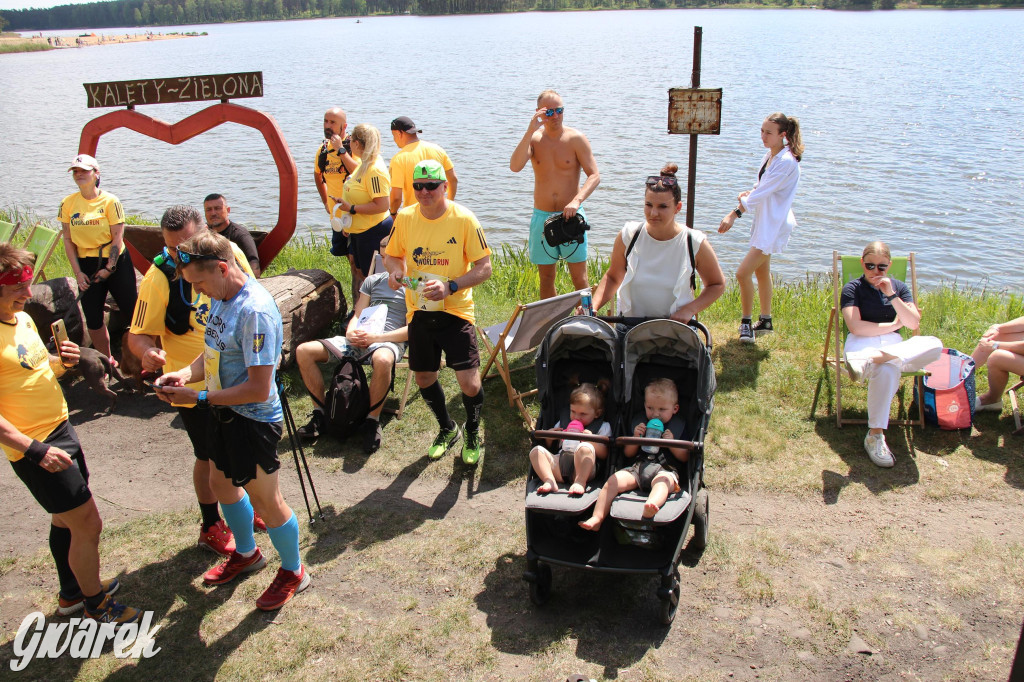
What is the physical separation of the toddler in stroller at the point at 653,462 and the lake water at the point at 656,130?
743 cm

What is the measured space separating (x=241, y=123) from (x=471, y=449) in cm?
448

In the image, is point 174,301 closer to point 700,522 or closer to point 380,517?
point 380,517

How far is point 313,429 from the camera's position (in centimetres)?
571

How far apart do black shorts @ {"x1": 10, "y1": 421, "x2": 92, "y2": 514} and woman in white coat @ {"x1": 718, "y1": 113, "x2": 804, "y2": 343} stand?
16.1ft

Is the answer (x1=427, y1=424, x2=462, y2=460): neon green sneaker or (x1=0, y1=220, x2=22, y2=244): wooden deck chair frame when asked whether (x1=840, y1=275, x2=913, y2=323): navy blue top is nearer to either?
(x1=427, y1=424, x2=462, y2=460): neon green sneaker

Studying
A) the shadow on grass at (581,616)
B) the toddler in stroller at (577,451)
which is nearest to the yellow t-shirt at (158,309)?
the toddler in stroller at (577,451)

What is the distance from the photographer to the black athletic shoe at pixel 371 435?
554 cm

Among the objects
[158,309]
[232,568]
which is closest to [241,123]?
[158,309]

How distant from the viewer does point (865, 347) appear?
546 centimetres

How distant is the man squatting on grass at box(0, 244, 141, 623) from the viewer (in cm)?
345

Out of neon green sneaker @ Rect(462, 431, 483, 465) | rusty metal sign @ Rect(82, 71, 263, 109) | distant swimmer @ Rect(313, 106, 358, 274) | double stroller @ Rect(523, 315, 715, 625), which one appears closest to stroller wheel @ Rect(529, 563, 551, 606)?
double stroller @ Rect(523, 315, 715, 625)

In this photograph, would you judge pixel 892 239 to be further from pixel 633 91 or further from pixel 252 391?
pixel 633 91

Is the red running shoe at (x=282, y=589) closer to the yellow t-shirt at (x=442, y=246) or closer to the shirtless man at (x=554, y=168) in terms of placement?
the yellow t-shirt at (x=442, y=246)

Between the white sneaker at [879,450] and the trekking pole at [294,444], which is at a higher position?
the trekking pole at [294,444]
